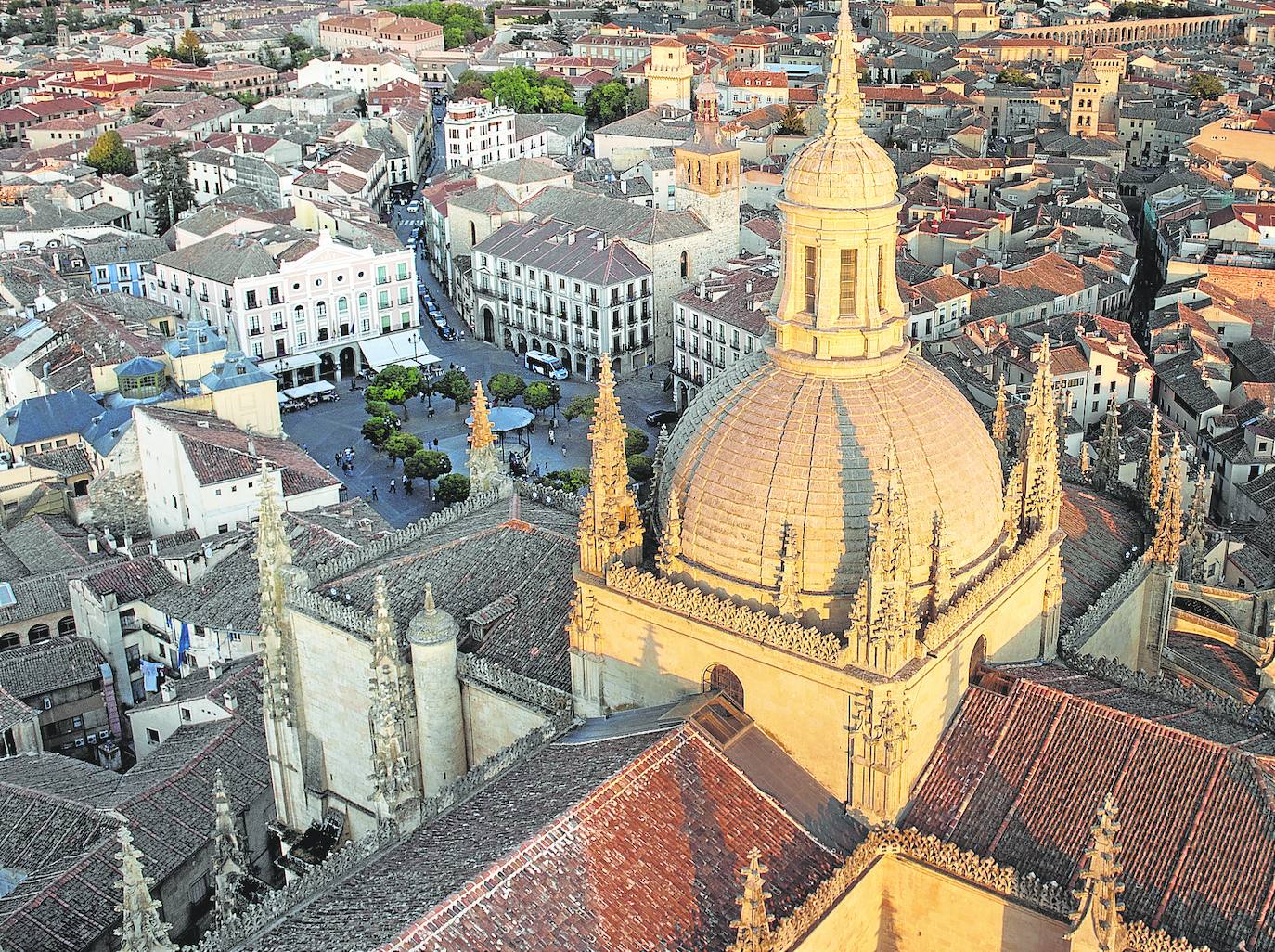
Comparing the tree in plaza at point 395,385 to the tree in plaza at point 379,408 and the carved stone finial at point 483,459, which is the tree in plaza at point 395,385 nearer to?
the tree in plaza at point 379,408

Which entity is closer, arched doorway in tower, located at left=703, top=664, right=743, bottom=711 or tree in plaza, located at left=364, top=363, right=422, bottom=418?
arched doorway in tower, located at left=703, top=664, right=743, bottom=711

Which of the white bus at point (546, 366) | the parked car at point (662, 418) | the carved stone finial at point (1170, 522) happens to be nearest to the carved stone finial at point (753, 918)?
the carved stone finial at point (1170, 522)

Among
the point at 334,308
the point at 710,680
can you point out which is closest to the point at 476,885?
the point at 710,680

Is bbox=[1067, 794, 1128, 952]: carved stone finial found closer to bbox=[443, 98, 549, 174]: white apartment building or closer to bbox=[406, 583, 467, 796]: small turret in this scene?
bbox=[406, 583, 467, 796]: small turret

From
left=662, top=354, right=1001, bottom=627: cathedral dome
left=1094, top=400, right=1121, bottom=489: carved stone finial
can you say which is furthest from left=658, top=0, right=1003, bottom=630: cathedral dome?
left=1094, top=400, right=1121, bottom=489: carved stone finial

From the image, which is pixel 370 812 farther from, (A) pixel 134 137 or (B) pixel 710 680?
Result: (A) pixel 134 137
